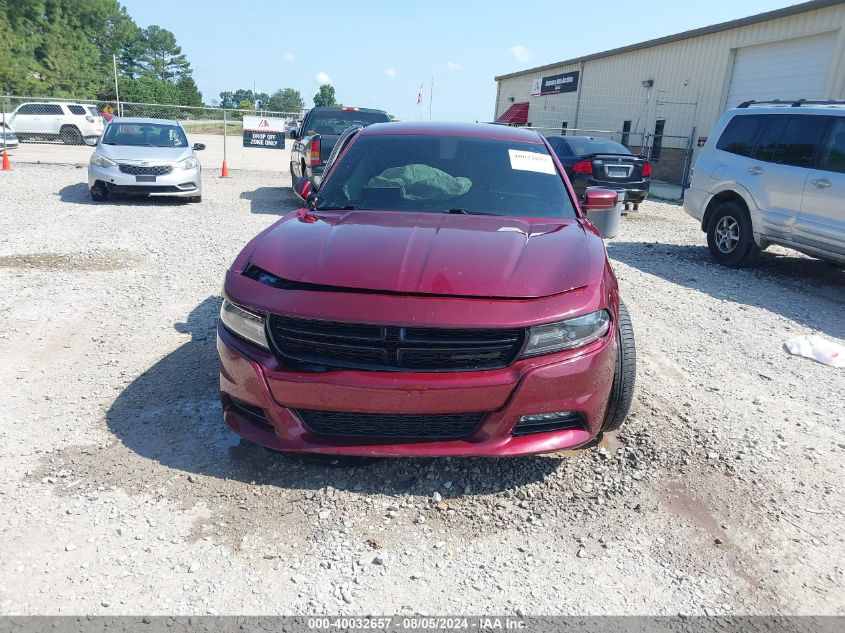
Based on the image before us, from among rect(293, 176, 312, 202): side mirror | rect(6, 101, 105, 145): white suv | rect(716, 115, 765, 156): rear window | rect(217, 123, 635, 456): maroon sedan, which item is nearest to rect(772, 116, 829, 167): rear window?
rect(716, 115, 765, 156): rear window

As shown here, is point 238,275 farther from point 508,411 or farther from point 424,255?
point 508,411

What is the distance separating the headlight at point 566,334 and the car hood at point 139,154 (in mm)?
10596

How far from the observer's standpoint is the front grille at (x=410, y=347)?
2641 millimetres

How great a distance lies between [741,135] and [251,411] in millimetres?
8106

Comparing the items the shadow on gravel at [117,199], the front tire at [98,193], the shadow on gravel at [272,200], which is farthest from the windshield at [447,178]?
the front tire at [98,193]

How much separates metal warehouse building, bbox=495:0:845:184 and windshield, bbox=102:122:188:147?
11704 mm

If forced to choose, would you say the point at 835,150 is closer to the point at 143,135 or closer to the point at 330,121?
the point at 330,121

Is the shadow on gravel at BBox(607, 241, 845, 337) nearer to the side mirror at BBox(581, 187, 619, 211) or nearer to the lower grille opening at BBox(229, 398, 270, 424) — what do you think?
the side mirror at BBox(581, 187, 619, 211)

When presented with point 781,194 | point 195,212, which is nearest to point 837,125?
point 781,194

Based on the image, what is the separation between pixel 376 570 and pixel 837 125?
7.68 metres

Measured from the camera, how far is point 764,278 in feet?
26.5

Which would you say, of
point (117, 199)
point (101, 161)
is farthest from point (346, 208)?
point (117, 199)

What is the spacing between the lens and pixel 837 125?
734 centimetres

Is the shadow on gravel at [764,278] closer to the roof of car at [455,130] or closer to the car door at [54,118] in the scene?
the roof of car at [455,130]
